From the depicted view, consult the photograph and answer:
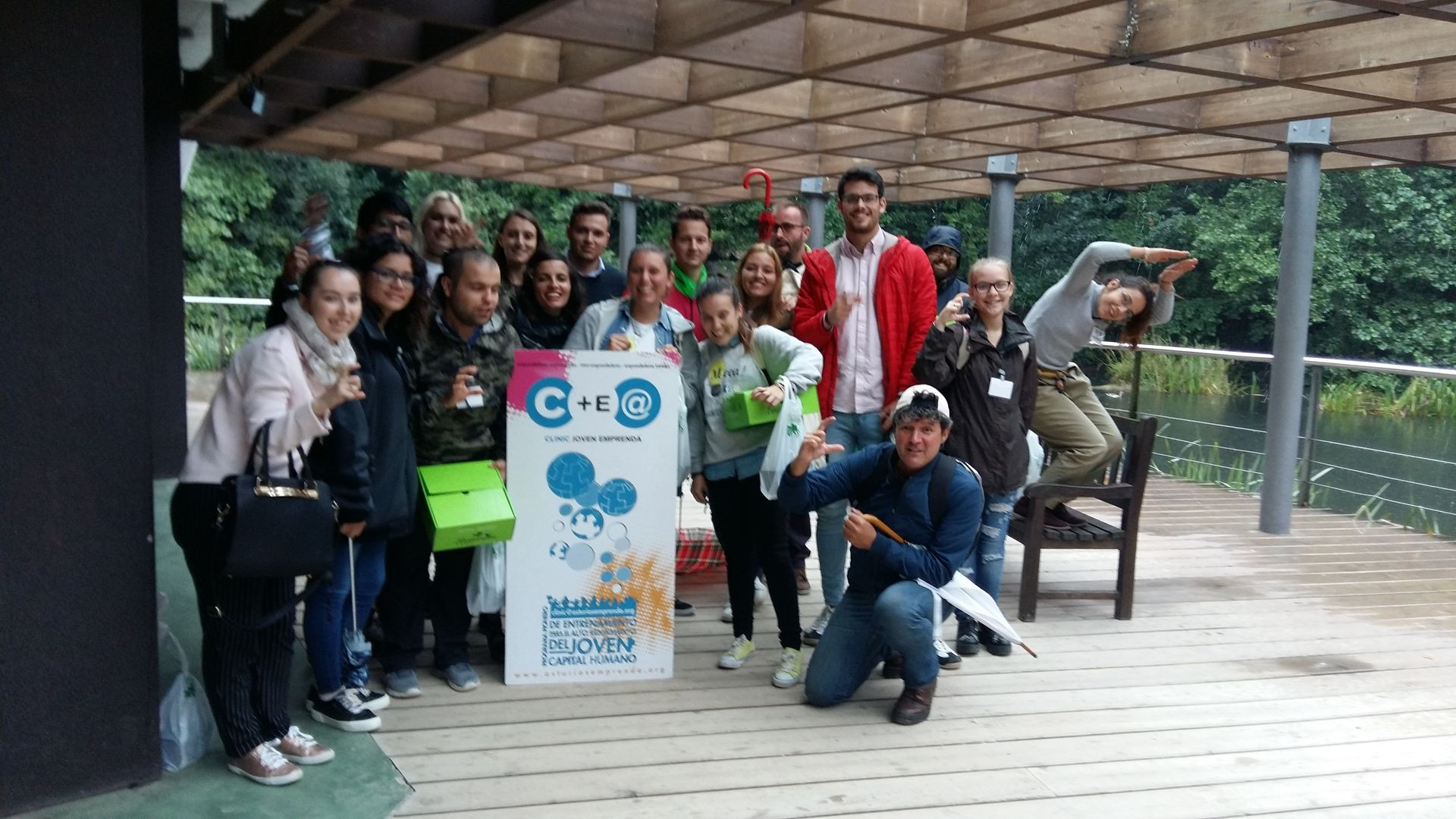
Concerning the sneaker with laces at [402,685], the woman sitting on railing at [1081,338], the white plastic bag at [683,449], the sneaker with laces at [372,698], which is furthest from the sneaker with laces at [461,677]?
the woman sitting on railing at [1081,338]

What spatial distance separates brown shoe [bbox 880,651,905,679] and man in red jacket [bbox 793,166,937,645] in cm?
32

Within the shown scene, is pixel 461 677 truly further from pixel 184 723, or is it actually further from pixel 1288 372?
pixel 1288 372

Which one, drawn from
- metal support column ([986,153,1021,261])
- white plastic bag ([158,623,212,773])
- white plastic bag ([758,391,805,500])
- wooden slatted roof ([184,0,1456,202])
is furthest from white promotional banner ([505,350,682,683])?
metal support column ([986,153,1021,261])

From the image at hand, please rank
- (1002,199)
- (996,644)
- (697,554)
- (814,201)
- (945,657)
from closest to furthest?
(945,657)
(996,644)
(697,554)
(1002,199)
(814,201)

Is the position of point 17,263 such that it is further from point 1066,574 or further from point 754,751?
point 1066,574

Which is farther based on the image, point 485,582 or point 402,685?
point 485,582

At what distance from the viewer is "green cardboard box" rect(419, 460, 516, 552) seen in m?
3.41

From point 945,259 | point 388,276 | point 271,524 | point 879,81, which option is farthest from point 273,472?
point 879,81

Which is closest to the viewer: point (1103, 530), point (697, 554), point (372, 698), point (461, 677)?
point (372, 698)

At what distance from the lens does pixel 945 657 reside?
12.9 ft

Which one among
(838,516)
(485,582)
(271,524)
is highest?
(271,524)

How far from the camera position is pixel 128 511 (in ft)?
8.96

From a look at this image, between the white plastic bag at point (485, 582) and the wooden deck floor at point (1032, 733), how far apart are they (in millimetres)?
273

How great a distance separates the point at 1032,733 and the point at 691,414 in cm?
148
